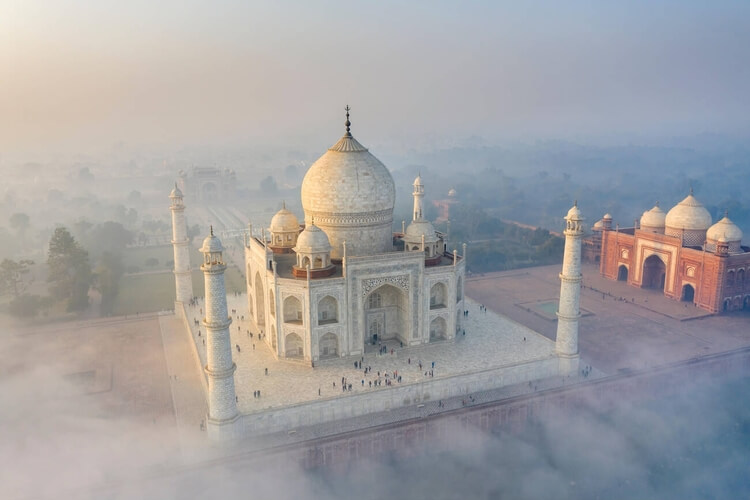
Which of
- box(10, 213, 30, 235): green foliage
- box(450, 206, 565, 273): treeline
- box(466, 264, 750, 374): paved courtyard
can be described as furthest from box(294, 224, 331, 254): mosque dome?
box(10, 213, 30, 235): green foliage

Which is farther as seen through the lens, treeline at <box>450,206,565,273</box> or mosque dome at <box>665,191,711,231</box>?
treeline at <box>450,206,565,273</box>

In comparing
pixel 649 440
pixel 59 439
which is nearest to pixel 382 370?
pixel 649 440

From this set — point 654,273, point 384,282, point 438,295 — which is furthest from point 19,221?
point 654,273

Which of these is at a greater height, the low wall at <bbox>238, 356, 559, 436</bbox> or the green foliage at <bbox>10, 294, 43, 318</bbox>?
the green foliage at <bbox>10, 294, 43, 318</bbox>

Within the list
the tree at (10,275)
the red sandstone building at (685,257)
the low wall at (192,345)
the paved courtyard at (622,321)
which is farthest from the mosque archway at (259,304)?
the red sandstone building at (685,257)

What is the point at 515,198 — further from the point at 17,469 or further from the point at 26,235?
the point at 17,469

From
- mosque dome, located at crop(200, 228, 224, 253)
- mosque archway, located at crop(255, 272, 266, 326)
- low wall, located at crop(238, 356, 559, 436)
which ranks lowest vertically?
low wall, located at crop(238, 356, 559, 436)

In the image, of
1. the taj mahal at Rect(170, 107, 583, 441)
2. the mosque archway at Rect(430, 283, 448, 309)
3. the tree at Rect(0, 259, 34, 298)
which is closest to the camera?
the taj mahal at Rect(170, 107, 583, 441)

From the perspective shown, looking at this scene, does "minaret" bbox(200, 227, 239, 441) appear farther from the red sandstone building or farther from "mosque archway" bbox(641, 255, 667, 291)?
"mosque archway" bbox(641, 255, 667, 291)
